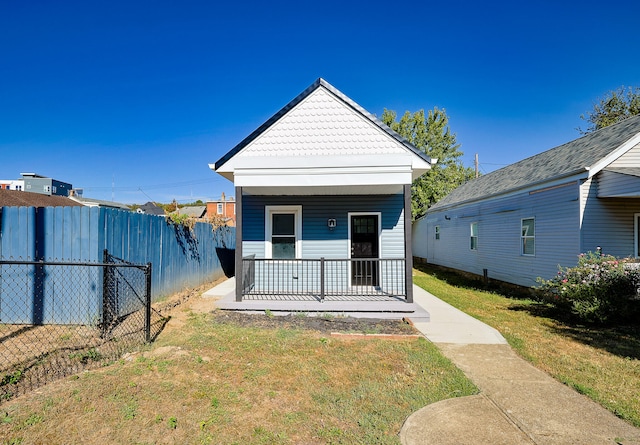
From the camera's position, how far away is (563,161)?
10016 millimetres

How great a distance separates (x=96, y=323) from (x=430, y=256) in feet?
59.0

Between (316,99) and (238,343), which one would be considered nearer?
(238,343)

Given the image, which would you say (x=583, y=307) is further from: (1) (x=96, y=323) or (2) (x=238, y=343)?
(1) (x=96, y=323)

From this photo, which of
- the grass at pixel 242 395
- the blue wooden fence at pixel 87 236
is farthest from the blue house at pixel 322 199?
the grass at pixel 242 395

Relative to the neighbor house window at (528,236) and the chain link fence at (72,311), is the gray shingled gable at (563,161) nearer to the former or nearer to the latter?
the neighbor house window at (528,236)

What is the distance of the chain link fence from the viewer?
15.4ft

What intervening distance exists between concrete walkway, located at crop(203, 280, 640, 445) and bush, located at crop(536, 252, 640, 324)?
3.06m

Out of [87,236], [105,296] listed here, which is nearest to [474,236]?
[105,296]

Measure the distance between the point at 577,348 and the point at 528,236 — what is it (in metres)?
6.19

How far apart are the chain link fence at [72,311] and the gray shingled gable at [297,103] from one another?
3525 millimetres

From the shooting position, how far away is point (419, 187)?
1067 inches

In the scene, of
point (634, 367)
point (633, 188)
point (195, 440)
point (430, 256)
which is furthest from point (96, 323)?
point (430, 256)

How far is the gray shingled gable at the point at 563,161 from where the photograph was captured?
8.68 metres

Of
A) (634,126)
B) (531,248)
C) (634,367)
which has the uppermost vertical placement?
(634,126)
